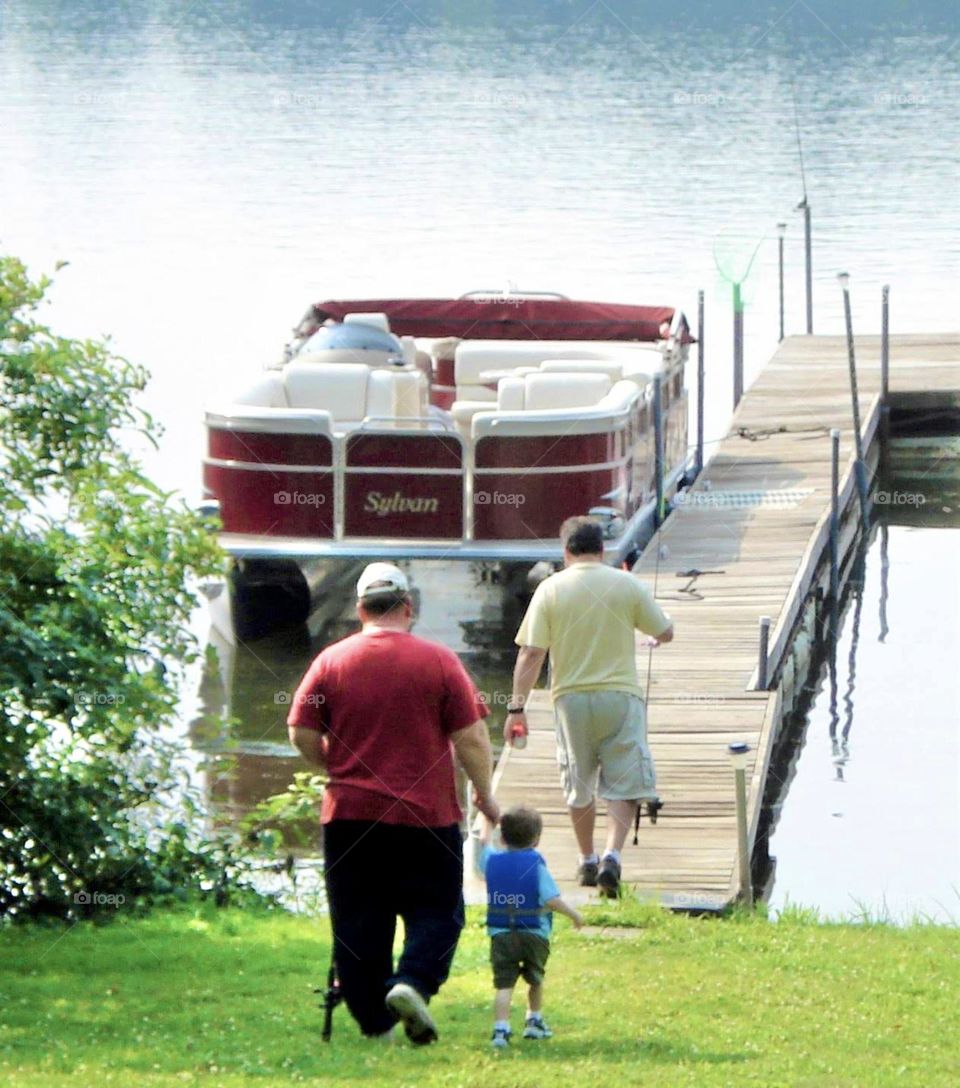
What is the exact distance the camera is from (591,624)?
8688 mm

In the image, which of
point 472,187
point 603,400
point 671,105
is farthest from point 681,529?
point 671,105

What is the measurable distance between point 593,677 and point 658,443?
31.1 feet

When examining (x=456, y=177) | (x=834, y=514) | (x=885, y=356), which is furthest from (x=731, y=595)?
(x=456, y=177)

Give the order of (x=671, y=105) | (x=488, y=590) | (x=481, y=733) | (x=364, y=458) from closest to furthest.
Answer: (x=481, y=733) → (x=364, y=458) → (x=488, y=590) → (x=671, y=105)

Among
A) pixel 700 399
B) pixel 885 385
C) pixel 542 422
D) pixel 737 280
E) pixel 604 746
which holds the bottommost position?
pixel 604 746

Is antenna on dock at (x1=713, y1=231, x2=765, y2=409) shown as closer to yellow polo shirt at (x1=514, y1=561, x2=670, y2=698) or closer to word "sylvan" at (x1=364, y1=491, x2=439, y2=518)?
word "sylvan" at (x1=364, y1=491, x2=439, y2=518)

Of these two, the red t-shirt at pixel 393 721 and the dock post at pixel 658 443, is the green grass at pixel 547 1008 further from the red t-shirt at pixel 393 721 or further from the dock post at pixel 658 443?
the dock post at pixel 658 443

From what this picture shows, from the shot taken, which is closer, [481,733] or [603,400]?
[481,733]

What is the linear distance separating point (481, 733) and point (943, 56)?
53.7 m

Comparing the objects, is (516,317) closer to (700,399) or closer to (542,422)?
(700,399)

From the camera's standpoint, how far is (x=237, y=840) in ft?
36.7

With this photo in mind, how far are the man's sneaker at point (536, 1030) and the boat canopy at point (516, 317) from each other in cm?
1363

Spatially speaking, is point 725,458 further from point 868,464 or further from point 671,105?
point 671,105

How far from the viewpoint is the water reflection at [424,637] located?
A: 606 inches
